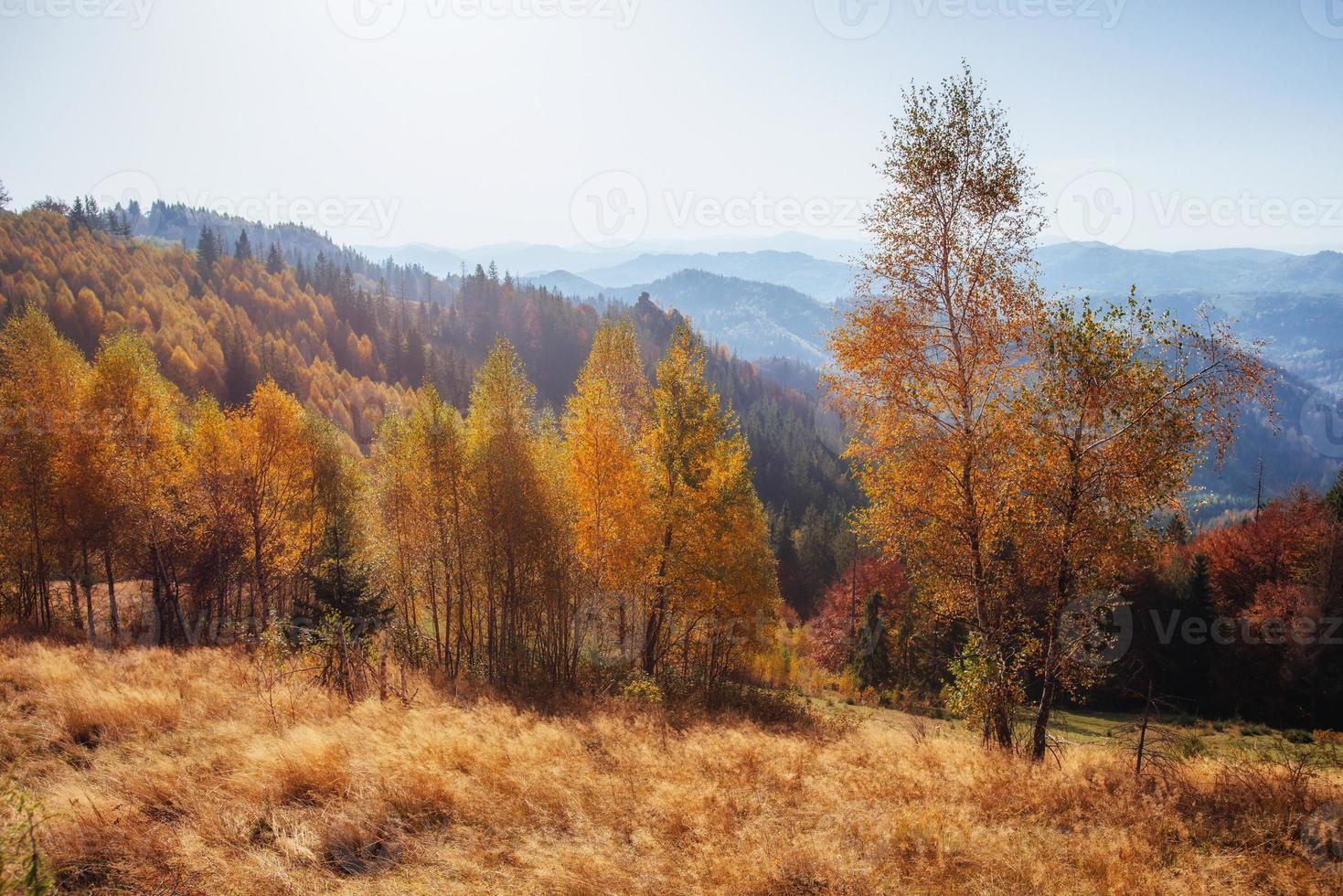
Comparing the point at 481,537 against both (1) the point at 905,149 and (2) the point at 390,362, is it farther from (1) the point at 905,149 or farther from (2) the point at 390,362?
(2) the point at 390,362

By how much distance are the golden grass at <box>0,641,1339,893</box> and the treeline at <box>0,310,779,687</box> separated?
16.0 feet

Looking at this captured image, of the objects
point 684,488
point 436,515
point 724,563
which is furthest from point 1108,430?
point 436,515

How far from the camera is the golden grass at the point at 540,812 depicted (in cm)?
682

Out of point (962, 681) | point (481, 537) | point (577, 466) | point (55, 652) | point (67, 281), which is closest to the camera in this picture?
point (962, 681)

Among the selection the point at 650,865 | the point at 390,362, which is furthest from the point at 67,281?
the point at 650,865

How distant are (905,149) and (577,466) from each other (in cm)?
1340

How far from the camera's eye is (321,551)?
29.2 metres

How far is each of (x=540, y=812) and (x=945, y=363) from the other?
11200mm

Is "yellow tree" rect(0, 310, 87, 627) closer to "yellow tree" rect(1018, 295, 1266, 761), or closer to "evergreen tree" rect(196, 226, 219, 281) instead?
"yellow tree" rect(1018, 295, 1266, 761)

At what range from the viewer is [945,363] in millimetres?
13109

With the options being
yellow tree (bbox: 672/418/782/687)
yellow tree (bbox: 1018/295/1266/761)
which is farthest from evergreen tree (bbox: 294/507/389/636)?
yellow tree (bbox: 1018/295/1266/761)

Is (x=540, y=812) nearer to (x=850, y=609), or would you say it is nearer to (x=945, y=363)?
(x=945, y=363)

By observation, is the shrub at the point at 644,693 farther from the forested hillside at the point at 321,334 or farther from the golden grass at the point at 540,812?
the forested hillside at the point at 321,334

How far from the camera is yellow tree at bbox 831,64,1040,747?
488 inches
